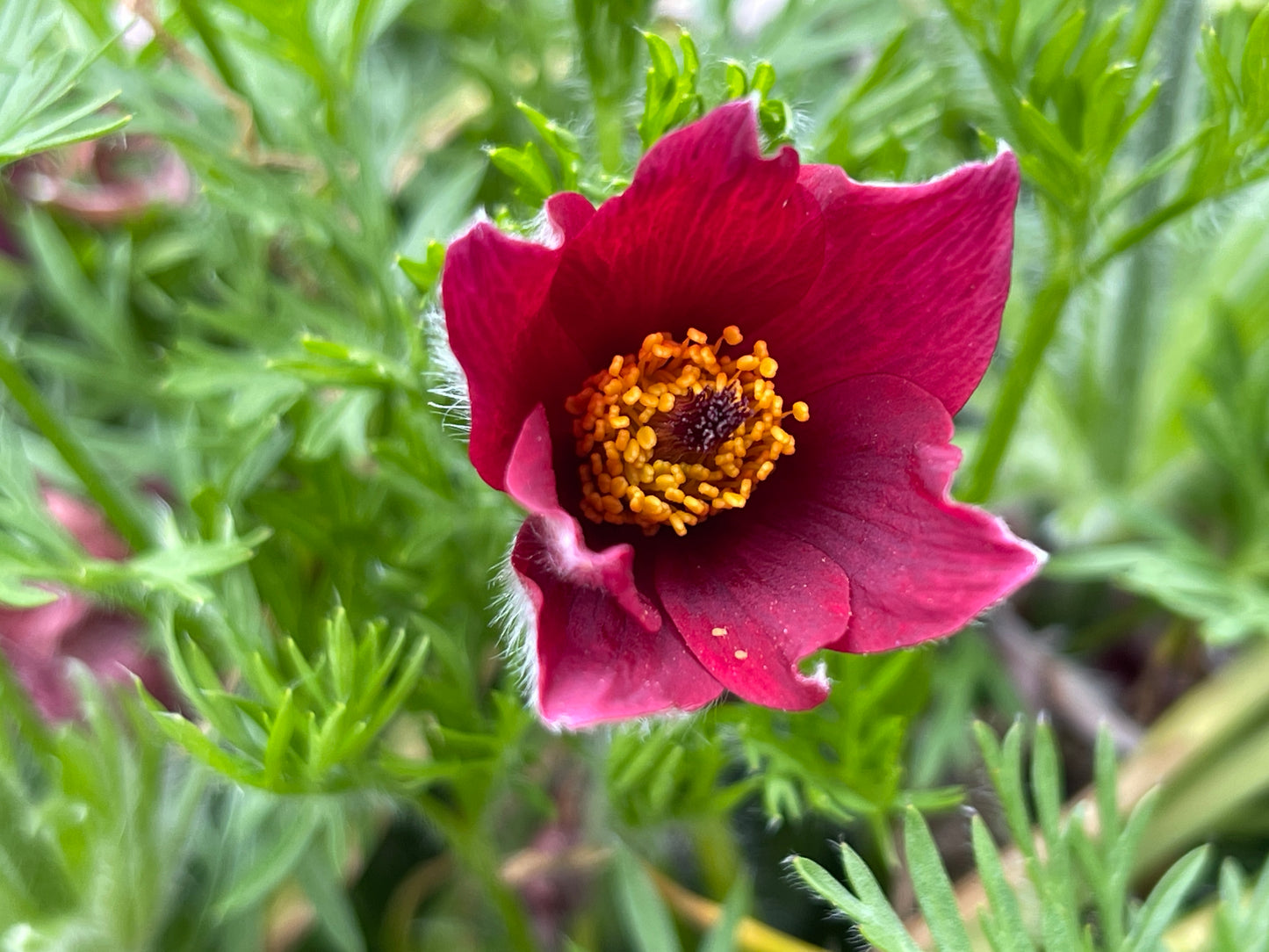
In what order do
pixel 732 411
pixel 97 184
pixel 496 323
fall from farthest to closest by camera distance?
pixel 97 184, pixel 732 411, pixel 496 323

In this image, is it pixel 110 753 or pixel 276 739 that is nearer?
pixel 276 739

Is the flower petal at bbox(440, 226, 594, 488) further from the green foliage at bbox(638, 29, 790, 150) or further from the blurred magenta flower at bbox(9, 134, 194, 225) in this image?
the blurred magenta flower at bbox(9, 134, 194, 225)

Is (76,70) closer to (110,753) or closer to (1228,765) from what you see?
(110,753)

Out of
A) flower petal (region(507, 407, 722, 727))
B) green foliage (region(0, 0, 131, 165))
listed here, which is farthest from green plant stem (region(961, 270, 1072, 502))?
green foliage (region(0, 0, 131, 165))

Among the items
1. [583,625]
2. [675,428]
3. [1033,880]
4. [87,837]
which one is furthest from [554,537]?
[87,837]

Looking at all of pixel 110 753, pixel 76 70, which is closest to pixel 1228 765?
pixel 110 753

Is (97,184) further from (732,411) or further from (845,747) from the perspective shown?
(845,747)
